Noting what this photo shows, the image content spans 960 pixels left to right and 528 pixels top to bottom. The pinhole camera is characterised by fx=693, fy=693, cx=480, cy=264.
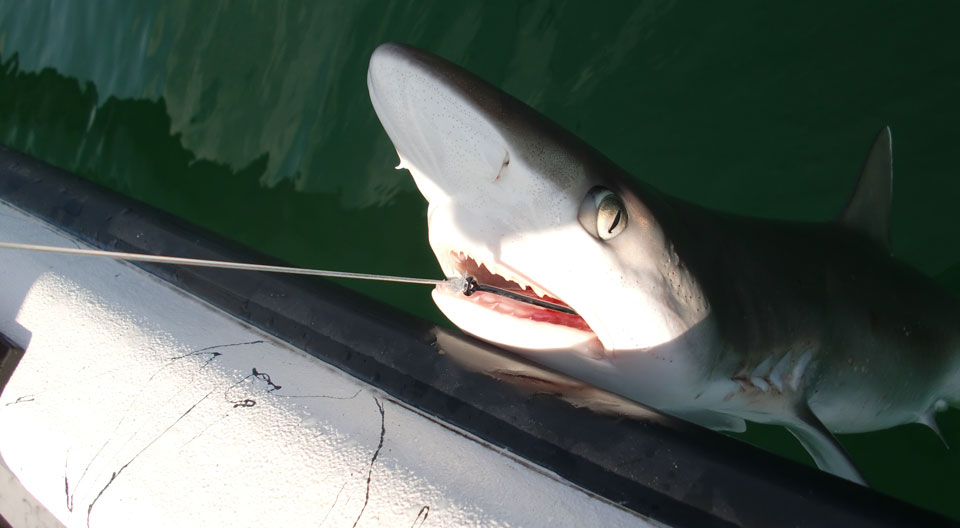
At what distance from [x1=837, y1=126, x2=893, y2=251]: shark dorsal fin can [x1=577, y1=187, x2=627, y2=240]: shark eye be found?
135cm

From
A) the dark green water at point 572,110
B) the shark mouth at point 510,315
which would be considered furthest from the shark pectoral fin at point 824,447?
the dark green water at point 572,110

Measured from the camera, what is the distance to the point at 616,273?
134 centimetres

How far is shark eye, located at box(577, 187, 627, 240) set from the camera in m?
1.32

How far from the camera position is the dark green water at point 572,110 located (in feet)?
10.8

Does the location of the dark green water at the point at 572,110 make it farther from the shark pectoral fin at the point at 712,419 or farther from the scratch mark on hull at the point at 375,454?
the scratch mark on hull at the point at 375,454

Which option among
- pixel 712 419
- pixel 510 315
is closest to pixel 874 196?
pixel 712 419

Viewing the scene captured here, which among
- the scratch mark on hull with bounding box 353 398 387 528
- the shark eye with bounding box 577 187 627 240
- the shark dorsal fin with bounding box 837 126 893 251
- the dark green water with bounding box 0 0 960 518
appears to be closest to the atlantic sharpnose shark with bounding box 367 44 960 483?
the shark eye with bounding box 577 187 627 240

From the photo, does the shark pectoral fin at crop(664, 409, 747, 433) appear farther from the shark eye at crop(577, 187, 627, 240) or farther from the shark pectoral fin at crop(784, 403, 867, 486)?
the shark eye at crop(577, 187, 627, 240)

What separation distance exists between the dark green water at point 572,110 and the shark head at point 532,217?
1576mm

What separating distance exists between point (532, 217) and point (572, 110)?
2.39 m

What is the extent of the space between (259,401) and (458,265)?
1.62 ft

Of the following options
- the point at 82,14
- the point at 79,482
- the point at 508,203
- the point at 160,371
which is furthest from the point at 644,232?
the point at 82,14

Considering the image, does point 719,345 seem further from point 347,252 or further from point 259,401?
point 347,252

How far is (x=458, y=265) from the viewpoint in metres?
1.51
